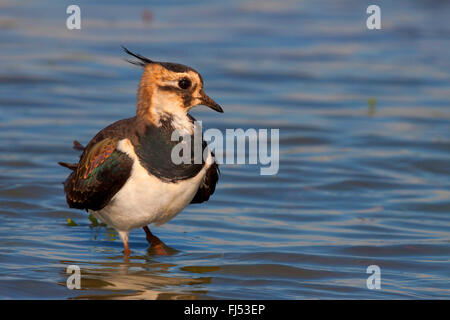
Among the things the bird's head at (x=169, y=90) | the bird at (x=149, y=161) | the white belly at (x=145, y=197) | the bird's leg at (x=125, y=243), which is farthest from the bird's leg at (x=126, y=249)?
the bird's head at (x=169, y=90)

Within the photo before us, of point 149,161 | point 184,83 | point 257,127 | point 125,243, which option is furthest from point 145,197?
point 257,127

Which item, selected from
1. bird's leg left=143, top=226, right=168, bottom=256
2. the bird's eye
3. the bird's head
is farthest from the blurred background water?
the bird's eye

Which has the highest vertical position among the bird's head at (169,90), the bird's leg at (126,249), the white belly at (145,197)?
the bird's head at (169,90)

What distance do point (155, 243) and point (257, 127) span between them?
5.21 metres

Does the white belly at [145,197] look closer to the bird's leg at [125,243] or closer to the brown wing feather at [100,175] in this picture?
the brown wing feather at [100,175]

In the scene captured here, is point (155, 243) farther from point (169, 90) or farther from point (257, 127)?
point (257, 127)

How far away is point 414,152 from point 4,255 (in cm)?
642

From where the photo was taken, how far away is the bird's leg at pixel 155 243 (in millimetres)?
8445

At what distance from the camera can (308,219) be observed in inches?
383

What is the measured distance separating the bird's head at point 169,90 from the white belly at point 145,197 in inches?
16.0

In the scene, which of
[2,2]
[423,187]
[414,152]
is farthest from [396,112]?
[2,2]

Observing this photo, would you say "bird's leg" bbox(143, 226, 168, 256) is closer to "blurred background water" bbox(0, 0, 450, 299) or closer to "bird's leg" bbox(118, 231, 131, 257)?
"blurred background water" bbox(0, 0, 450, 299)

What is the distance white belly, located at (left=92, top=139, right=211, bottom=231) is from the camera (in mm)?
7469
